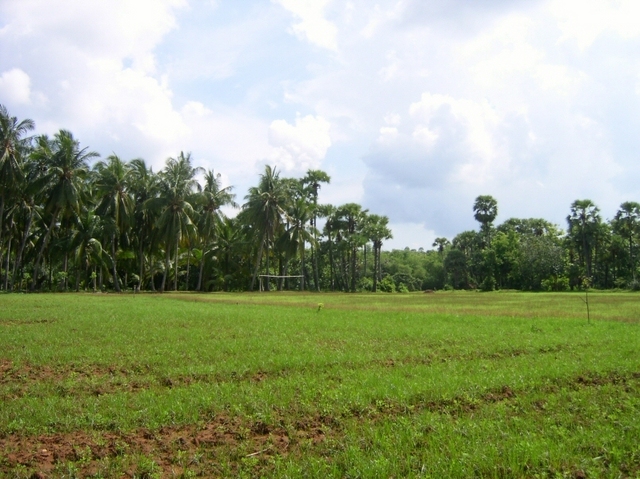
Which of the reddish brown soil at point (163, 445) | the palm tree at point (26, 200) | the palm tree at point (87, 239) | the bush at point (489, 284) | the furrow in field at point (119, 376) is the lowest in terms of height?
the reddish brown soil at point (163, 445)

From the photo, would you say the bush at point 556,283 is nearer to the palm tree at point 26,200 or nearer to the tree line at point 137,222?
the tree line at point 137,222

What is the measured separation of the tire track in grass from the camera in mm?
4918

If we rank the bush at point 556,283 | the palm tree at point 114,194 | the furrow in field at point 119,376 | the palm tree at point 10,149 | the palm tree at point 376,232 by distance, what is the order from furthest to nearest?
the palm tree at point 376,232 → the bush at point 556,283 → the palm tree at point 114,194 → the palm tree at point 10,149 → the furrow in field at point 119,376

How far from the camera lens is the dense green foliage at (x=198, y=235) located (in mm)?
38000

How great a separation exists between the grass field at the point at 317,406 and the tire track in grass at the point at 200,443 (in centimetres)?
2

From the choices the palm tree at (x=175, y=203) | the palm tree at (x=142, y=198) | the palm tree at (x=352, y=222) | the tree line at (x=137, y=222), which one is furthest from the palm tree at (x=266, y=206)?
the palm tree at (x=352, y=222)

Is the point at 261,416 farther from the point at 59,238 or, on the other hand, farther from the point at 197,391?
the point at 59,238

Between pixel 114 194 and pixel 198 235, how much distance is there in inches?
385

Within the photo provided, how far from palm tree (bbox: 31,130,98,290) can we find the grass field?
26498 millimetres

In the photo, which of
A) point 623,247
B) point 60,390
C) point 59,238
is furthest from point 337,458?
point 623,247

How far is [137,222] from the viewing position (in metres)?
45.8

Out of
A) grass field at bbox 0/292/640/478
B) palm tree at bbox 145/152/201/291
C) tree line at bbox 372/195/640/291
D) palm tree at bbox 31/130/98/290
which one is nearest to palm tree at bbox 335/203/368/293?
tree line at bbox 372/195/640/291

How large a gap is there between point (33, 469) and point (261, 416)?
2606 mm

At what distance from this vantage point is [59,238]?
4203 centimetres
